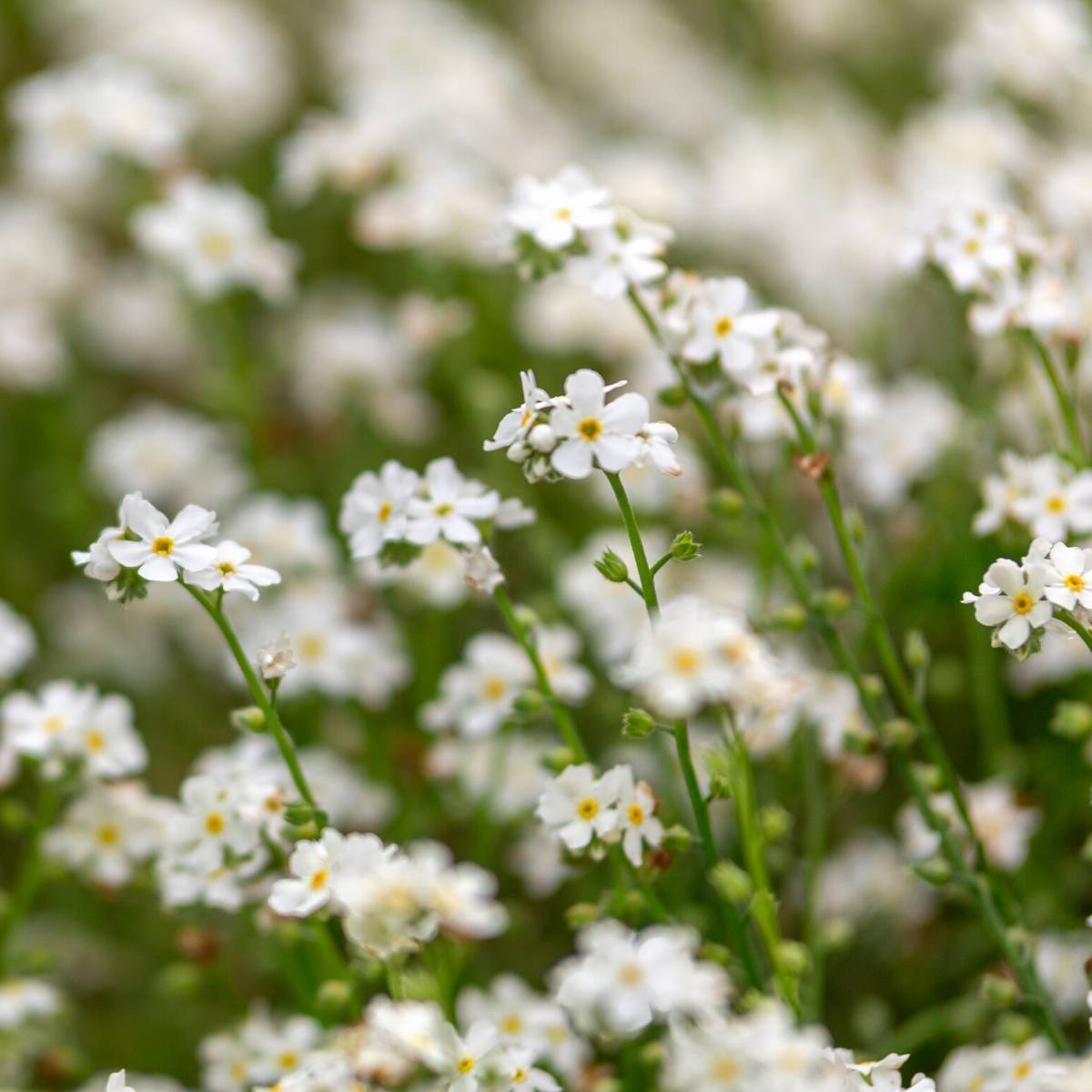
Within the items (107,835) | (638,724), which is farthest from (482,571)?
(107,835)

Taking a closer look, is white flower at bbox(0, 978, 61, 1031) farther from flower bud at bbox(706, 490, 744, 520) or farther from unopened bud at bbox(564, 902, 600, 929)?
flower bud at bbox(706, 490, 744, 520)

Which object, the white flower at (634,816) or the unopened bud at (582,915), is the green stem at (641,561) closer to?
the white flower at (634,816)

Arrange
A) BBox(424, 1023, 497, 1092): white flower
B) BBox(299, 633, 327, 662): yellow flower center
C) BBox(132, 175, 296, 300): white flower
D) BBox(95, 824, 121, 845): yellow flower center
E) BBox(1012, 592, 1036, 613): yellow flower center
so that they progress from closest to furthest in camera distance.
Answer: BBox(424, 1023, 497, 1092): white flower < BBox(1012, 592, 1036, 613): yellow flower center < BBox(95, 824, 121, 845): yellow flower center < BBox(299, 633, 327, 662): yellow flower center < BBox(132, 175, 296, 300): white flower

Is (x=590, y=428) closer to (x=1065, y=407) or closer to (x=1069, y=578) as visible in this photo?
(x=1069, y=578)

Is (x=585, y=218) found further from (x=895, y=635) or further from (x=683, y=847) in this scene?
(x=895, y=635)

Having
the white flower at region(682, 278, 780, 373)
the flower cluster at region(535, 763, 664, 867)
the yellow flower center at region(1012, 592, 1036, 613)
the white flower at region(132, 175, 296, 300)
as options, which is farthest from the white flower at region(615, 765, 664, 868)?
the white flower at region(132, 175, 296, 300)

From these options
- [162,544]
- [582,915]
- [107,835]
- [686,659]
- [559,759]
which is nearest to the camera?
[686,659]
